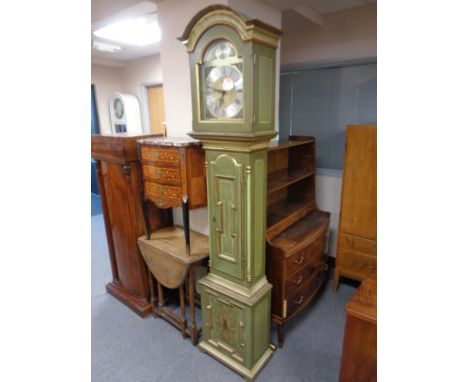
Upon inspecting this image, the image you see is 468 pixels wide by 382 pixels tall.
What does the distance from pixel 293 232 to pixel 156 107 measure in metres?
3.39

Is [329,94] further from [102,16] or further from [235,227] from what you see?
[102,16]

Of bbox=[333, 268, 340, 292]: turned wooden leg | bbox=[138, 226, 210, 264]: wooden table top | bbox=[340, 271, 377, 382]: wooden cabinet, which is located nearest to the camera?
bbox=[340, 271, 377, 382]: wooden cabinet

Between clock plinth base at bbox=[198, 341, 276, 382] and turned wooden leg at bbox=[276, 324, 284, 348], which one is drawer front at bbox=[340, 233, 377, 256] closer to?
turned wooden leg at bbox=[276, 324, 284, 348]

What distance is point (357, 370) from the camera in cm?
126

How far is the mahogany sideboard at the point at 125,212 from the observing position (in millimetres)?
2113

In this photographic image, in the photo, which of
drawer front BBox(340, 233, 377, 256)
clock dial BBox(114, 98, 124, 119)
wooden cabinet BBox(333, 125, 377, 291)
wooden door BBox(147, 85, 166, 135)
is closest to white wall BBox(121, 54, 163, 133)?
wooden door BBox(147, 85, 166, 135)

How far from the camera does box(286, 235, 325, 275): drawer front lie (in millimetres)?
1969

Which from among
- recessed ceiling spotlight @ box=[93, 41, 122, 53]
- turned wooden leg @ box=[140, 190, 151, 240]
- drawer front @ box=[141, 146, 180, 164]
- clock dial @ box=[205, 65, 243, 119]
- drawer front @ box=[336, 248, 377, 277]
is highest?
recessed ceiling spotlight @ box=[93, 41, 122, 53]

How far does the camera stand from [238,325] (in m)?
1.73

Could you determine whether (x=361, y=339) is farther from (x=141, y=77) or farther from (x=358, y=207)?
(x=141, y=77)

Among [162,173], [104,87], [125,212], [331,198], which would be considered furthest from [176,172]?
[104,87]

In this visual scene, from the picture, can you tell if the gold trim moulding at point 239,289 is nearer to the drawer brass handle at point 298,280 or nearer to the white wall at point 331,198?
the drawer brass handle at point 298,280

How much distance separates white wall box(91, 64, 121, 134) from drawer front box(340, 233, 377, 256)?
14.7 ft
